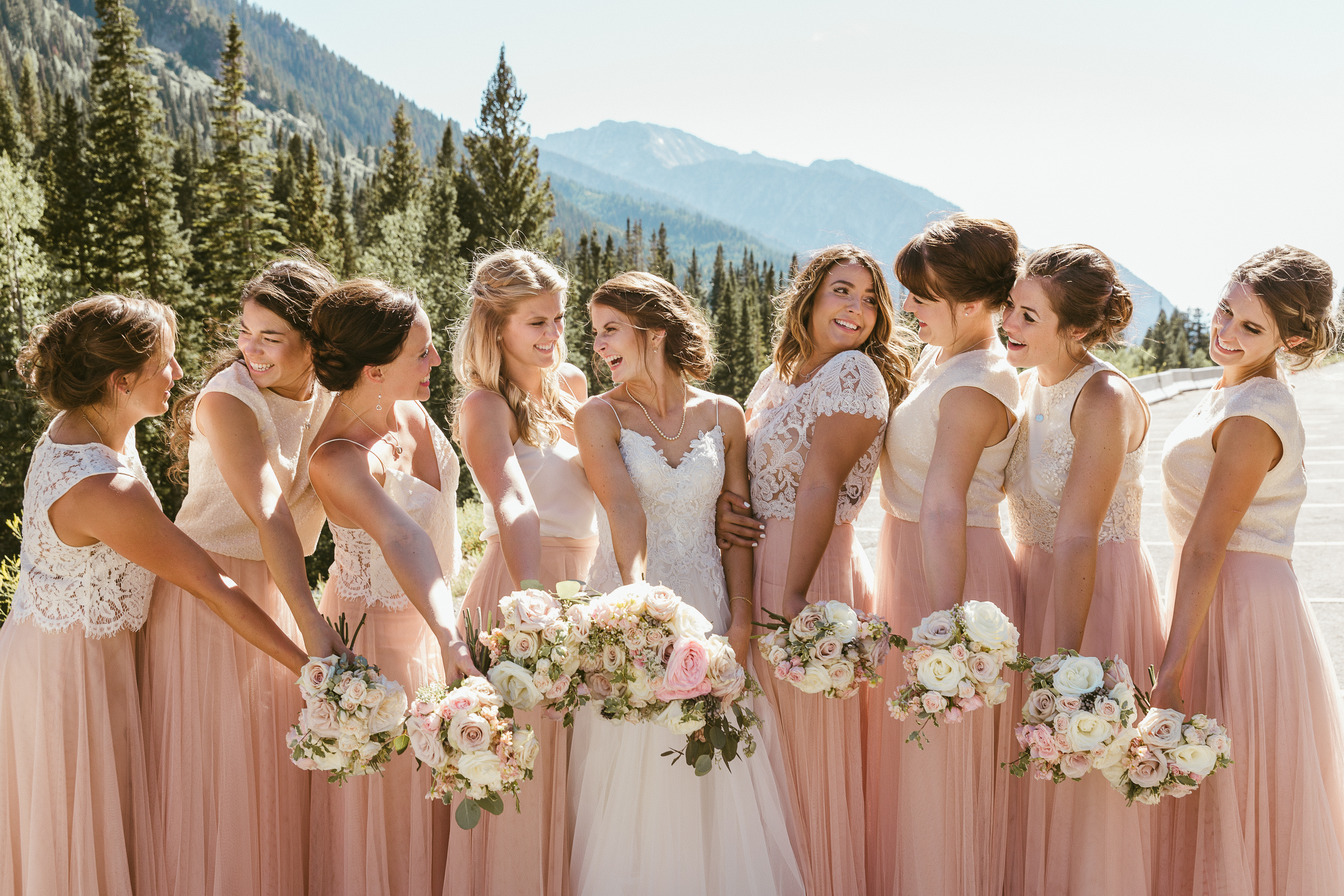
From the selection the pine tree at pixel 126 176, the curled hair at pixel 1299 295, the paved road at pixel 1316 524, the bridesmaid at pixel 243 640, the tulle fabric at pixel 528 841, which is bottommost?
the paved road at pixel 1316 524

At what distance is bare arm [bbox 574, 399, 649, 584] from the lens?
3.41m

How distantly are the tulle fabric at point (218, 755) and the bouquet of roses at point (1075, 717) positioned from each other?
273 centimetres

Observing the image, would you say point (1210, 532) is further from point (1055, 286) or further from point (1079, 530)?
point (1055, 286)

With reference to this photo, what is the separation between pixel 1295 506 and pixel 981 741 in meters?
1.48

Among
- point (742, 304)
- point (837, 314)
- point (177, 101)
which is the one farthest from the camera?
point (177, 101)

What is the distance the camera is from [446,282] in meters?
45.4

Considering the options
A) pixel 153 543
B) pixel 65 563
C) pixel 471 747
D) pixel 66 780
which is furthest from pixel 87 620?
pixel 471 747

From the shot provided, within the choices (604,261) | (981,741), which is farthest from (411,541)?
(604,261)

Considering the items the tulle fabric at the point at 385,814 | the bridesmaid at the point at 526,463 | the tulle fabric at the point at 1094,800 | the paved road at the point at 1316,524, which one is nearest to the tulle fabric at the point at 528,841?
the bridesmaid at the point at 526,463

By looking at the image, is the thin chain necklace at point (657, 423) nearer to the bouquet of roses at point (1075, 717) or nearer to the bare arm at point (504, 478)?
the bare arm at point (504, 478)

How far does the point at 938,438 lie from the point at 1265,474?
1187 millimetres

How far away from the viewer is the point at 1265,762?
3273 mm

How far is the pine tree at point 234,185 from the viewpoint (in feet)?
144

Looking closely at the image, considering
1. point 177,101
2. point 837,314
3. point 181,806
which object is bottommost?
point 181,806
